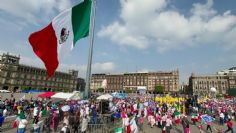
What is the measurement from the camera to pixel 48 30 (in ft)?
32.6

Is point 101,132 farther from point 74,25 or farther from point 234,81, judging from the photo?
point 234,81

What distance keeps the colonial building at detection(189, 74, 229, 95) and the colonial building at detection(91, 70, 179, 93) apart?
528 inches

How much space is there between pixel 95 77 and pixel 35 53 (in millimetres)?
142465

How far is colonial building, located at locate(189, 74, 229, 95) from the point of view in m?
119

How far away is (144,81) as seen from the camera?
130 metres

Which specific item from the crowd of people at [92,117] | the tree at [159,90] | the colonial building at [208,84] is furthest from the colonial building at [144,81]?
the crowd of people at [92,117]

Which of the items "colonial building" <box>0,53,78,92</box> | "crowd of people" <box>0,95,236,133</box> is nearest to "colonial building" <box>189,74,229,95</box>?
"colonial building" <box>0,53,78,92</box>

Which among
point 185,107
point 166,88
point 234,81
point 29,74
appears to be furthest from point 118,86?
point 185,107

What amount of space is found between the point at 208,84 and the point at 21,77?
356ft

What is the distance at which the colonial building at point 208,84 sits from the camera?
119 meters

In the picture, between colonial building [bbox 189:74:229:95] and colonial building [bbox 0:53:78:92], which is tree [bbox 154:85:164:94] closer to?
colonial building [bbox 189:74:229:95]

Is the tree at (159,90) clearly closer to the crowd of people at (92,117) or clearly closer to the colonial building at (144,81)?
the colonial building at (144,81)

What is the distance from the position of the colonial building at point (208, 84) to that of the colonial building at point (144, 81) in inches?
528

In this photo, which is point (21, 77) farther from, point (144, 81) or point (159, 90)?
point (144, 81)
